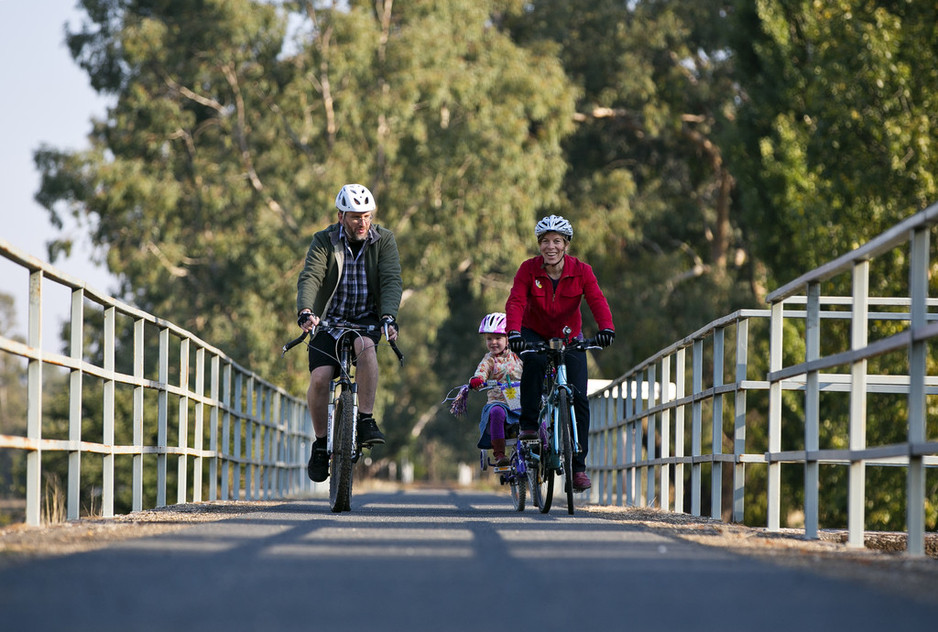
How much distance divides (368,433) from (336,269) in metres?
1.13

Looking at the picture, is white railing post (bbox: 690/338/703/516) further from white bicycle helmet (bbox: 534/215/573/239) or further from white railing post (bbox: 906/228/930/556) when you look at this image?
white railing post (bbox: 906/228/930/556)

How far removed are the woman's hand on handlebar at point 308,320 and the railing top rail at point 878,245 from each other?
295 centimetres

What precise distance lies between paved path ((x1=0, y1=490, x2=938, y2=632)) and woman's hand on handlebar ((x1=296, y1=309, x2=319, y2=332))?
8.22 feet

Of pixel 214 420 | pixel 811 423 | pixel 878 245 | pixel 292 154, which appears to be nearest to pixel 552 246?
pixel 811 423

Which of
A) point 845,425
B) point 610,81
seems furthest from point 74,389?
point 610,81

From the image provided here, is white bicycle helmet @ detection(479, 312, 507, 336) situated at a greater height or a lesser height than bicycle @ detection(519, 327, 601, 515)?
greater

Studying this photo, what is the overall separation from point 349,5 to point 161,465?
28036 millimetres

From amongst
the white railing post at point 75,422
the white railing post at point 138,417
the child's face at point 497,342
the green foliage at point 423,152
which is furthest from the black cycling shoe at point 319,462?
the green foliage at point 423,152

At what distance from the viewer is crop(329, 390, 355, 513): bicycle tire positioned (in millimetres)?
9625

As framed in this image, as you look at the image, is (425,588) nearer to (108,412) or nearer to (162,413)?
(108,412)

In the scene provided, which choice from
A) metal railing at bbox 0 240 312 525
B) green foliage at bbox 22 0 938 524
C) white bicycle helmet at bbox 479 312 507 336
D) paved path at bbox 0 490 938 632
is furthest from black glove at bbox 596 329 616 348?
green foliage at bbox 22 0 938 524

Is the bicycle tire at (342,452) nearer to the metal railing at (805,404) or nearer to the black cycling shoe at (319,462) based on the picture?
the black cycling shoe at (319,462)

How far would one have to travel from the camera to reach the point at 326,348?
32.7 ft

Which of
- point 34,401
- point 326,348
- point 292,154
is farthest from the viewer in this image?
point 292,154
